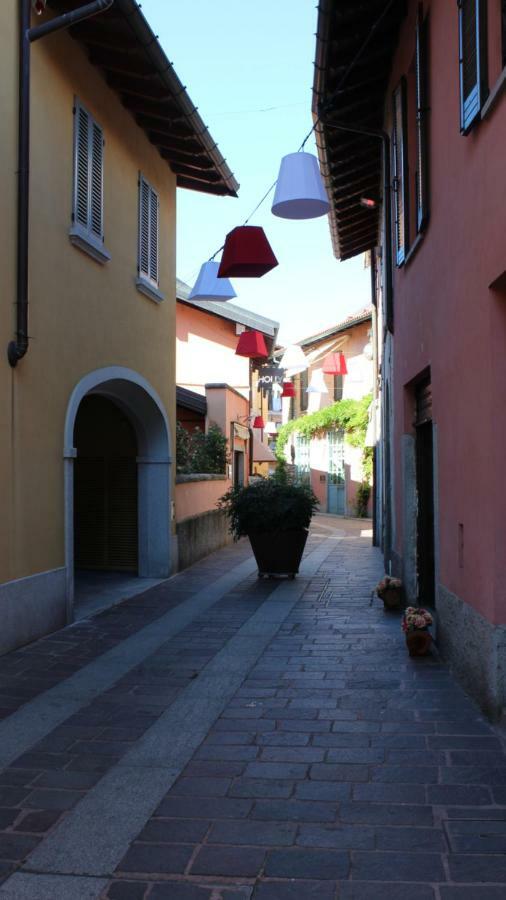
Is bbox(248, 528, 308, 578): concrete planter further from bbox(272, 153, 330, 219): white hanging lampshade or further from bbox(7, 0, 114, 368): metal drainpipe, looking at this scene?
bbox(7, 0, 114, 368): metal drainpipe

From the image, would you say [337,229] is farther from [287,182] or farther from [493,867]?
[493,867]

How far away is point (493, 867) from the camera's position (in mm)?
3199

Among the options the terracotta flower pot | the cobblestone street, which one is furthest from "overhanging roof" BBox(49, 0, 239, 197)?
the terracotta flower pot

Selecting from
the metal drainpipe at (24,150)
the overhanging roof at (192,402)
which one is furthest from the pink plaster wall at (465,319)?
the overhanging roof at (192,402)

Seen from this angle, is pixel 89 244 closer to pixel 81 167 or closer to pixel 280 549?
pixel 81 167

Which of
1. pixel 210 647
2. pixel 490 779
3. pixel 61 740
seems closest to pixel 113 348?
pixel 210 647

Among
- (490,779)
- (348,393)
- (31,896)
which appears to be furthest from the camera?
(348,393)

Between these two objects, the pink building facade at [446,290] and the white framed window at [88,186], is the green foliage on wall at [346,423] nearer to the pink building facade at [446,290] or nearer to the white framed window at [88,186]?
the pink building facade at [446,290]

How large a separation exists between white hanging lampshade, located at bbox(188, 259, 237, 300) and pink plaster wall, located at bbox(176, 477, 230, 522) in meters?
3.09

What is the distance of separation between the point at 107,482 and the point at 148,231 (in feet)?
12.1

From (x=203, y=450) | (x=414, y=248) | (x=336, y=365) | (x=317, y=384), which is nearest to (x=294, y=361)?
(x=336, y=365)

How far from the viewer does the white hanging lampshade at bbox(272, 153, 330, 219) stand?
7.78m

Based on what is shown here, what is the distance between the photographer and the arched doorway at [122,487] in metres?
12.2

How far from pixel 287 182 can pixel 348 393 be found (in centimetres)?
2532
